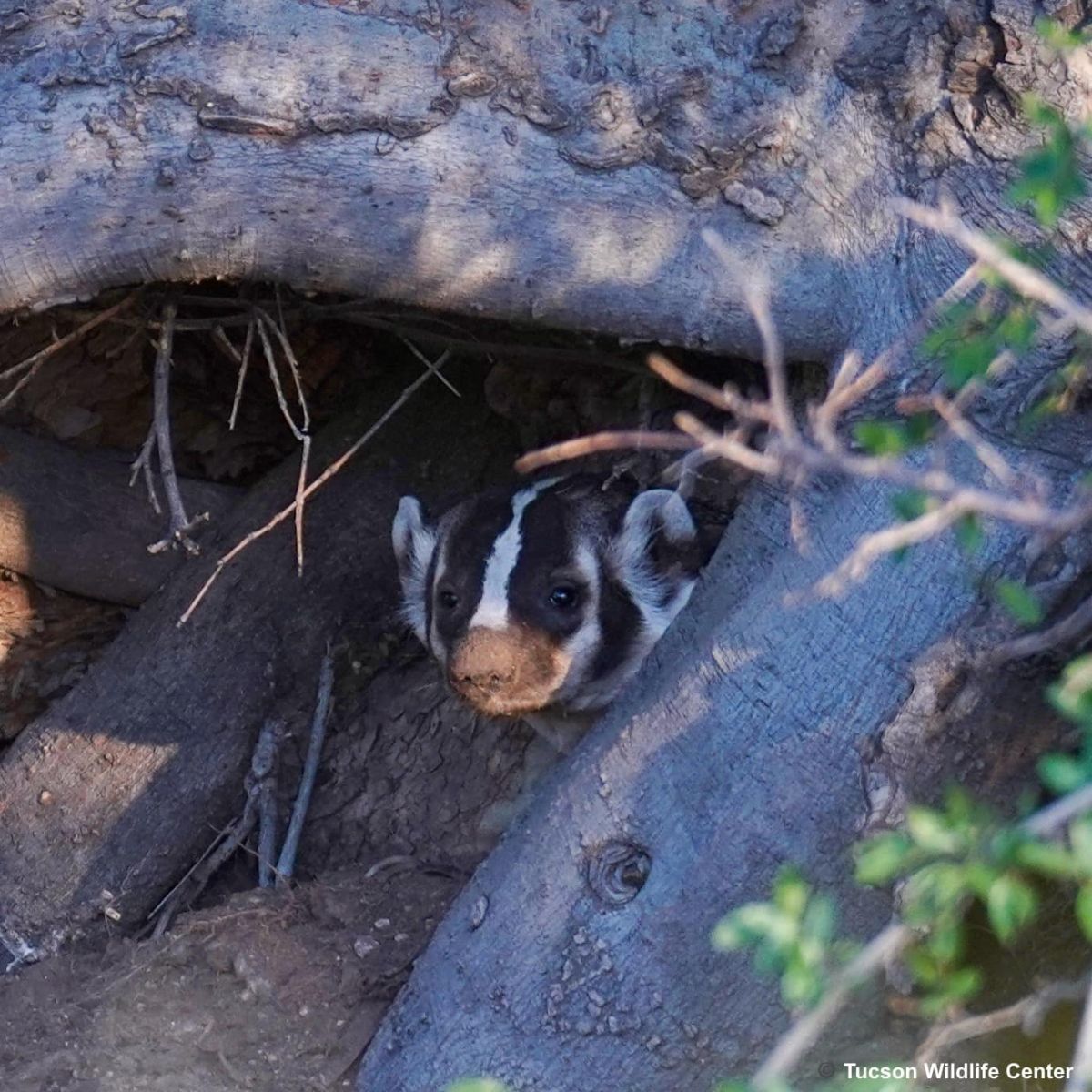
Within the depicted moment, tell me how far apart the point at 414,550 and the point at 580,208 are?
127 centimetres

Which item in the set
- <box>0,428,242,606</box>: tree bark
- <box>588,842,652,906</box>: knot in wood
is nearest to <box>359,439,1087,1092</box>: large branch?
<box>588,842,652,906</box>: knot in wood

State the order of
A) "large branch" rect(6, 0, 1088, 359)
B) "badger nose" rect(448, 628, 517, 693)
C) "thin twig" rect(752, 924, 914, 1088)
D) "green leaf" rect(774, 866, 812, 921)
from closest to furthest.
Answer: "thin twig" rect(752, 924, 914, 1088)
"green leaf" rect(774, 866, 812, 921)
"large branch" rect(6, 0, 1088, 359)
"badger nose" rect(448, 628, 517, 693)

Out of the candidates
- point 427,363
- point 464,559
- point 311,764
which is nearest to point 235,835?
point 311,764

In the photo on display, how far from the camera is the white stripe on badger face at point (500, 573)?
11.2ft

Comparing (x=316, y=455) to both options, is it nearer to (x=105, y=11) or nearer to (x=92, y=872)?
(x=92, y=872)

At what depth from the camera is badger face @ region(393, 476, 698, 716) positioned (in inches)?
135

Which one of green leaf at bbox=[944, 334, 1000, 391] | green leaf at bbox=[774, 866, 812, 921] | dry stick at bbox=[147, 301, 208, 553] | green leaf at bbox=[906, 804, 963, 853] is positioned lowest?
dry stick at bbox=[147, 301, 208, 553]

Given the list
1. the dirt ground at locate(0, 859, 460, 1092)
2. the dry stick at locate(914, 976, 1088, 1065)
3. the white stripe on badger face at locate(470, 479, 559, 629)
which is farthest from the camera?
the white stripe on badger face at locate(470, 479, 559, 629)

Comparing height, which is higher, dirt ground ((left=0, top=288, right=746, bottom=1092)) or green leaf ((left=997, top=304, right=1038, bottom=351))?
green leaf ((left=997, top=304, right=1038, bottom=351))

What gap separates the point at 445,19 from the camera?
2.86m

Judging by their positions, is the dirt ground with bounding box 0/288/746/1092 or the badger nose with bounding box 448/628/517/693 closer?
the dirt ground with bounding box 0/288/746/1092

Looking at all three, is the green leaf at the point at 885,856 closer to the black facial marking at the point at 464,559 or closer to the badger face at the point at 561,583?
the badger face at the point at 561,583

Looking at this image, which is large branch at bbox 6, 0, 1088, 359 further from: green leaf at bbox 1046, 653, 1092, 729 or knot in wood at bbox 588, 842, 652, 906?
green leaf at bbox 1046, 653, 1092, 729

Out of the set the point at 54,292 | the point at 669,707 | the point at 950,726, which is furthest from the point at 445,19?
the point at 950,726
